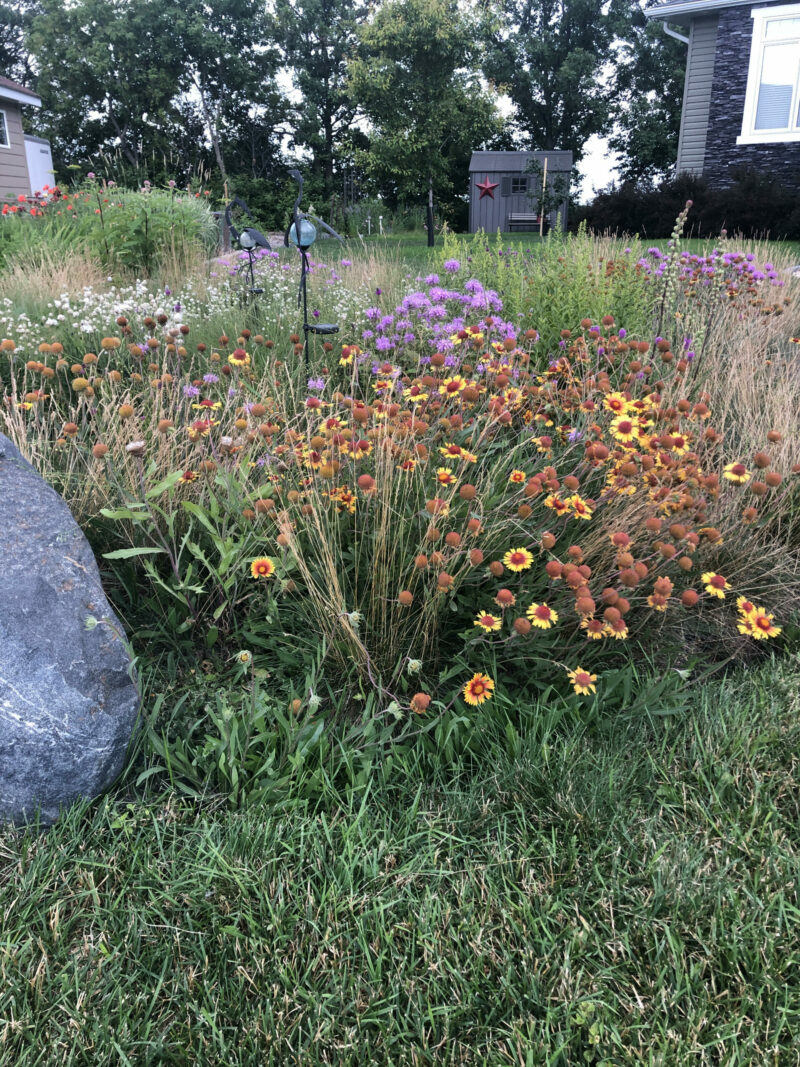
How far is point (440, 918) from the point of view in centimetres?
166

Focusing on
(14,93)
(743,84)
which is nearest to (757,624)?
(743,84)

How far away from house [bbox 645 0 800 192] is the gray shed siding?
16 mm

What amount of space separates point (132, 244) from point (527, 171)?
12211 millimetres

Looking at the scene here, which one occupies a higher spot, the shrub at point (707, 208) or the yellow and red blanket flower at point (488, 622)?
the shrub at point (707, 208)

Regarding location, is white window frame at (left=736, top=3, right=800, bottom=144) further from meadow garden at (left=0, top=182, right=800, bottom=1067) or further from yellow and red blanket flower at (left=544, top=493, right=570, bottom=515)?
yellow and red blanket flower at (left=544, top=493, right=570, bottom=515)

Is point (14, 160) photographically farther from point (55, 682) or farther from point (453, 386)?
point (55, 682)

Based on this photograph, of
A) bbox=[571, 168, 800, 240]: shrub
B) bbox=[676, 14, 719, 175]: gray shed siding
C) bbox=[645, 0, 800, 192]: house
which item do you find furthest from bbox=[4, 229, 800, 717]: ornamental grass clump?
bbox=[676, 14, 719, 175]: gray shed siding

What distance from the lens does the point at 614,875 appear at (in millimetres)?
1728

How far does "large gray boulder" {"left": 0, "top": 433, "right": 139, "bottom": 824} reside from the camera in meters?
1.82

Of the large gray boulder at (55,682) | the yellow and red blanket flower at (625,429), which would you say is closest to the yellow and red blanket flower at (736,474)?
the yellow and red blanket flower at (625,429)

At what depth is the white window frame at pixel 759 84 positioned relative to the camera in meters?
13.4

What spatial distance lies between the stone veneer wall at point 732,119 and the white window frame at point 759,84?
0.11 m

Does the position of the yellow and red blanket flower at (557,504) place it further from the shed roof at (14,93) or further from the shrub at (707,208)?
the shed roof at (14,93)

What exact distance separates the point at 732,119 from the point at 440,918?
16.0m
